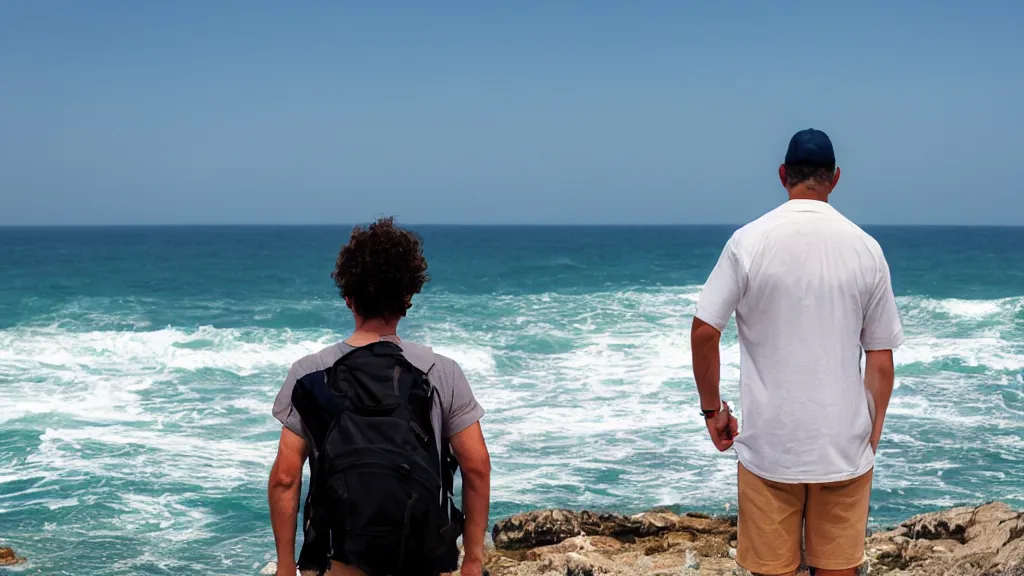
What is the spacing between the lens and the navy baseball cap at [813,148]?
3.13 metres

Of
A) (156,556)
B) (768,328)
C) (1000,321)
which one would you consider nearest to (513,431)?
(156,556)

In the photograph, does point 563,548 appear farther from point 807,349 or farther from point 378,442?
point 378,442

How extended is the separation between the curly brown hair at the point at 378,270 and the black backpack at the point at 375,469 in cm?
13

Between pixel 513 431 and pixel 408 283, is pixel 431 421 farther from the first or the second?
pixel 513 431

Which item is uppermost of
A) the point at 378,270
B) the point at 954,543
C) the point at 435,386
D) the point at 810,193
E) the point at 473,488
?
the point at 810,193

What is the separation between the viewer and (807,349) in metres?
2.98

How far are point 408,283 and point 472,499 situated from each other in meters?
0.63

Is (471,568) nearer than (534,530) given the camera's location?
Yes

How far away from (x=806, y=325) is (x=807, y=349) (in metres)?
0.07

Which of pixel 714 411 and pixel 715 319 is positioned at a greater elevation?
pixel 715 319

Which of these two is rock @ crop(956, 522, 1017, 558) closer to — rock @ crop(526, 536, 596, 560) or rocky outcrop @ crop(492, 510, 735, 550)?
rocky outcrop @ crop(492, 510, 735, 550)

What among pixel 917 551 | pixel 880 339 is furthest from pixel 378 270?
pixel 917 551

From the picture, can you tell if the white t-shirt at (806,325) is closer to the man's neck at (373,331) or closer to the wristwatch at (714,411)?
the wristwatch at (714,411)

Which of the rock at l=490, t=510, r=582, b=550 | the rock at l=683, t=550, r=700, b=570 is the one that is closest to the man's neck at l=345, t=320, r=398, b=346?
the rock at l=683, t=550, r=700, b=570
